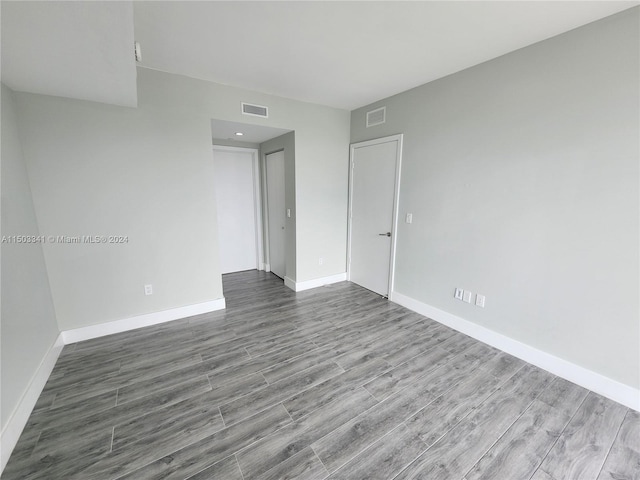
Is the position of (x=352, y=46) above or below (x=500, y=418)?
above

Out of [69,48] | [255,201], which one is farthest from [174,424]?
[255,201]

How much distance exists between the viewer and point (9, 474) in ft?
4.53

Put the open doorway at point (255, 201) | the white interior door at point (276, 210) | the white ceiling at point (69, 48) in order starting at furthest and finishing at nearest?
the white interior door at point (276, 210), the open doorway at point (255, 201), the white ceiling at point (69, 48)

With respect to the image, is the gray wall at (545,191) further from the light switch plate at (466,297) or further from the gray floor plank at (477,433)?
A: the gray floor plank at (477,433)

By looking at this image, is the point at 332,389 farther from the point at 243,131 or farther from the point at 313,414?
the point at 243,131

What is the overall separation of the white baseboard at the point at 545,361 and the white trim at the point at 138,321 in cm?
264

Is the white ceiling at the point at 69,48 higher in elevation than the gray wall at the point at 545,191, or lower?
higher

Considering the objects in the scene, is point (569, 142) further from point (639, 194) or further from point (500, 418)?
point (500, 418)

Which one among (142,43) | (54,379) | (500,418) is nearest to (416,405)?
(500,418)

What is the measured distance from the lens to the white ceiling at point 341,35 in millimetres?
1706

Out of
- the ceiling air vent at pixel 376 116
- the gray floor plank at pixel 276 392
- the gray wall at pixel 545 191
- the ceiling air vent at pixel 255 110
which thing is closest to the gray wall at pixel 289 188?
the ceiling air vent at pixel 255 110

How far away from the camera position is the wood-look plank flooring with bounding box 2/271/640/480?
145 centimetres

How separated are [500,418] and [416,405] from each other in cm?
54

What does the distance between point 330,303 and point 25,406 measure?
2761 millimetres
